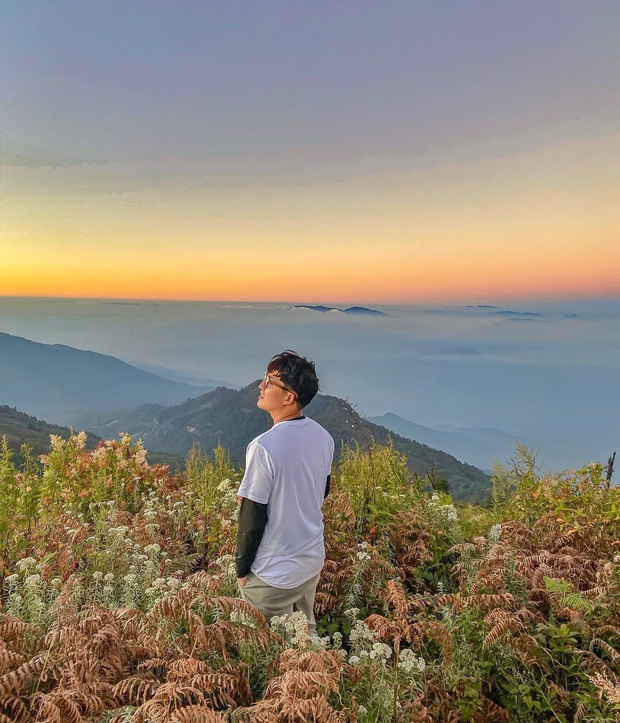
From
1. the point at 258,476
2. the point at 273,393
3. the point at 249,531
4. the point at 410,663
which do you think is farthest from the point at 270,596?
the point at 273,393

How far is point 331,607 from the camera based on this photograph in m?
4.57

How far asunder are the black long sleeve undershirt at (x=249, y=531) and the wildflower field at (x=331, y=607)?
12.4 inches

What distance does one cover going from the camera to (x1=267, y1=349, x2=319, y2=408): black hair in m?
3.47

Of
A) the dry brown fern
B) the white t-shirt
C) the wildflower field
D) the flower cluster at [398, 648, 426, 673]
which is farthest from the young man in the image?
the dry brown fern

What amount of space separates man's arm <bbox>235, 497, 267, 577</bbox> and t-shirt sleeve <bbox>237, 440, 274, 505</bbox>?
48mm

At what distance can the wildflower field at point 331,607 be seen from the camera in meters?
2.40

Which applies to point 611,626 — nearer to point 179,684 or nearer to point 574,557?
point 574,557

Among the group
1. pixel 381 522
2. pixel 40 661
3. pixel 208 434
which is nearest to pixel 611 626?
pixel 381 522

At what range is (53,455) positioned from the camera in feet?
24.0

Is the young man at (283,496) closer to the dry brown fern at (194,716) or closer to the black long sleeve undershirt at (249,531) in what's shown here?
the black long sleeve undershirt at (249,531)

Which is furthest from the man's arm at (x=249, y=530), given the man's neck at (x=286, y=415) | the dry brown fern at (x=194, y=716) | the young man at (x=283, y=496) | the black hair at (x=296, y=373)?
the dry brown fern at (x=194, y=716)

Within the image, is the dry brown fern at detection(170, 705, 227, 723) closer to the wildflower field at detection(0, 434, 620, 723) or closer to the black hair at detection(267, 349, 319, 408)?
the wildflower field at detection(0, 434, 620, 723)

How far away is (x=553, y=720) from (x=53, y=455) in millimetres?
6701

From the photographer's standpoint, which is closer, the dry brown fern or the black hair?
the dry brown fern
